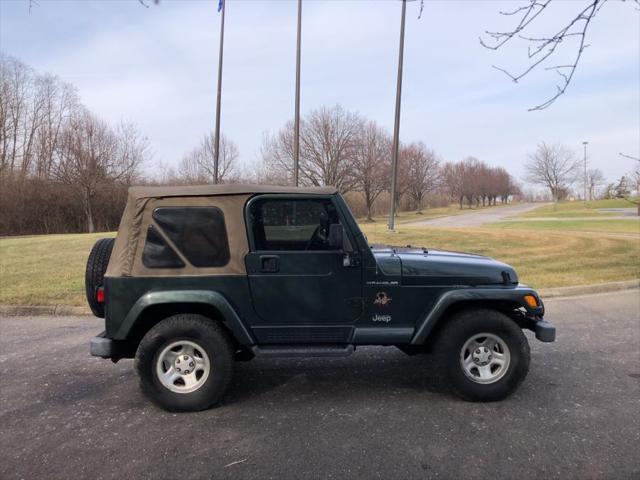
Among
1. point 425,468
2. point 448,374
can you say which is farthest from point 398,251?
point 425,468

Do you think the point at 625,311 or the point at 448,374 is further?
the point at 625,311

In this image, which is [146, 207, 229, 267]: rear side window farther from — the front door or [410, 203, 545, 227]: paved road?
[410, 203, 545, 227]: paved road

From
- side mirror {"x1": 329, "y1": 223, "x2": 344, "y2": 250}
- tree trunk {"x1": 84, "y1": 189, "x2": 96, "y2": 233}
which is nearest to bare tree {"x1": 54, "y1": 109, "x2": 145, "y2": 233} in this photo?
tree trunk {"x1": 84, "y1": 189, "x2": 96, "y2": 233}

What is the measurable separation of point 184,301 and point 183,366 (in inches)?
21.5

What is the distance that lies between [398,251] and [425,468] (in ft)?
6.67

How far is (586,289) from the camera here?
871 cm

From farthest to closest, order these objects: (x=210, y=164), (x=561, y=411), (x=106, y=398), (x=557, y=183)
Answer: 1. (x=557, y=183)
2. (x=210, y=164)
3. (x=106, y=398)
4. (x=561, y=411)

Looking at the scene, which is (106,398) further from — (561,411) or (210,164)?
(210,164)

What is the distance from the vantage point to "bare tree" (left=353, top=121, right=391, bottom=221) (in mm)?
44062

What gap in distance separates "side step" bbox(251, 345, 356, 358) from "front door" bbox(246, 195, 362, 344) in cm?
6

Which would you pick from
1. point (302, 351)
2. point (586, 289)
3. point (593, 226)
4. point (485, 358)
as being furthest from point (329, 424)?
point (593, 226)

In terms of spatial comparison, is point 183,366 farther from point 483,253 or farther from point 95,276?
point 483,253

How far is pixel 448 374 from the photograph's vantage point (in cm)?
379

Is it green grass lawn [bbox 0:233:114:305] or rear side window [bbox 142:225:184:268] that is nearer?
rear side window [bbox 142:225:184:268]
